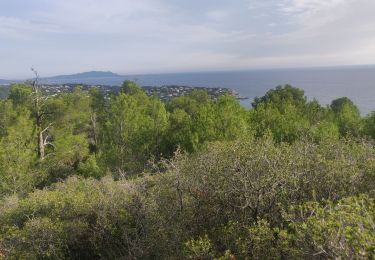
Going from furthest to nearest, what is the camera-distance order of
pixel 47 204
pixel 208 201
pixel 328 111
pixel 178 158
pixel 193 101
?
1. pixel 193 101
2. pixel 328 111
3. pixel 47 204
4. pixel 178 158
5. pixel 208 201

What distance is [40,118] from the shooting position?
113 feet

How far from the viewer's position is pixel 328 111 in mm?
45156

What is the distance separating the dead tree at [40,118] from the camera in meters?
32.8

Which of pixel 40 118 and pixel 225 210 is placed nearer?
pixel 225 210

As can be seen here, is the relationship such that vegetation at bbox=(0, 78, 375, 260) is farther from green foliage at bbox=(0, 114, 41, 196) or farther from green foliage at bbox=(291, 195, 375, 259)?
green foliage at bbox=(0, 114, 41, 196)

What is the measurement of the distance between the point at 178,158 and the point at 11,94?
32712 mm

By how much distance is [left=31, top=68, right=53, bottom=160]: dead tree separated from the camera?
3284 cm

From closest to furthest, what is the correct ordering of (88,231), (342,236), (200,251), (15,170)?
(342,236) → (200,251) → (88,231) → (15,170)

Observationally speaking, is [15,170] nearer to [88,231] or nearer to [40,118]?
[40,118]

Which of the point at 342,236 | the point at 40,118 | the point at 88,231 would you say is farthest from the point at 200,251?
the point at 40,118

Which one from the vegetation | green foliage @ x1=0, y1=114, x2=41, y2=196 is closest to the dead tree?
green foliage @ x1=0, y1=114, x2=41, y2=196

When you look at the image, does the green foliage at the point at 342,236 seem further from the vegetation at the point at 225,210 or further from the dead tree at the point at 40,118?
the dead tree at the point at 40,118

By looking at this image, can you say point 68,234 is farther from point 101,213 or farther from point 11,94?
point 11,94

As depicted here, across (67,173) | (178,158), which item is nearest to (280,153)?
(178,158)
